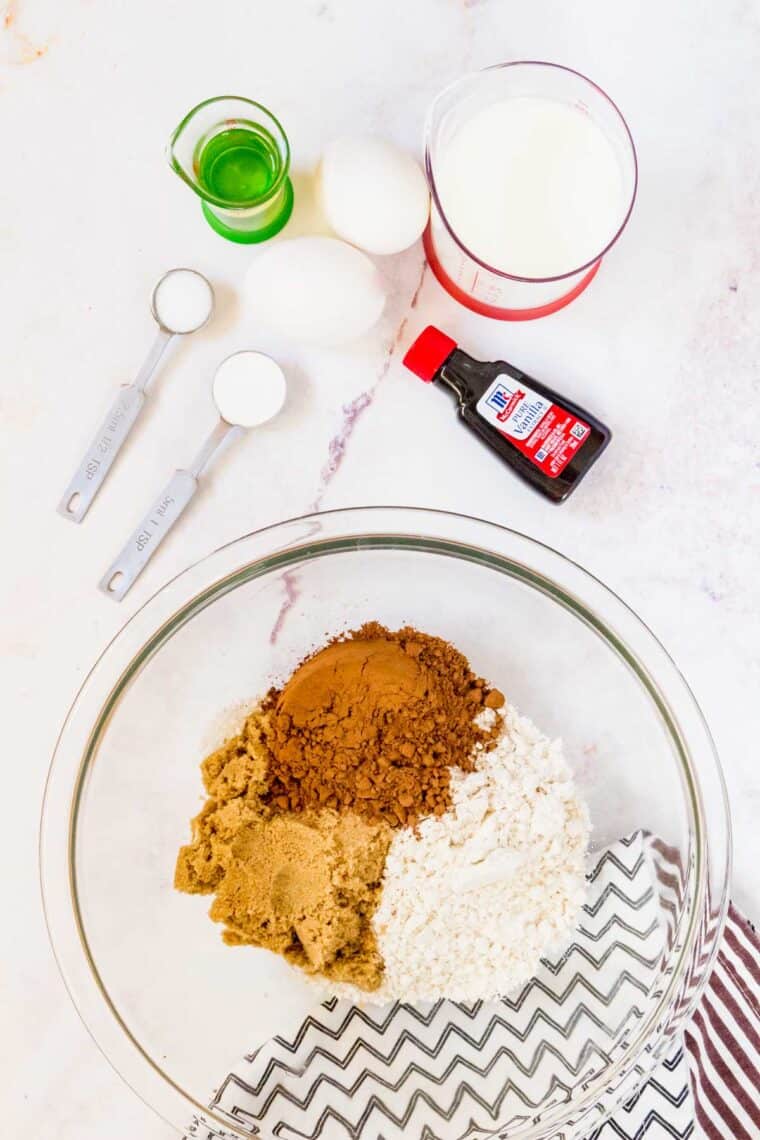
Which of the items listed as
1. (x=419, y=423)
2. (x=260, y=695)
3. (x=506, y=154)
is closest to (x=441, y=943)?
(x=260, y=695)

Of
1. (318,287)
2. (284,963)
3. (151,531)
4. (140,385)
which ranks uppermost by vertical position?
(318,287)

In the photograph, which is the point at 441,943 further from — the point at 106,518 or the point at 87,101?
the point at 87,101

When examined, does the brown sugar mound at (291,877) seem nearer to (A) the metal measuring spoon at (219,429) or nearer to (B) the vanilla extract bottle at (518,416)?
(A) the metal measuring spoon at (219,429)

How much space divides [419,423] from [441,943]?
595 mm

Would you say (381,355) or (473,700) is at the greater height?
(381,355)

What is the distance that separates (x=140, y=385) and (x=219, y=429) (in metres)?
0.11

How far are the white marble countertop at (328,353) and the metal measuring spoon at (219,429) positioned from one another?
0.07 feet

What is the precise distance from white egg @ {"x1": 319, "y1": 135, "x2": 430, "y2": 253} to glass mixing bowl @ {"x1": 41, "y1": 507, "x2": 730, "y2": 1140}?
32 centimetres

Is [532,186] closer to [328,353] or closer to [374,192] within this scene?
[374,192]

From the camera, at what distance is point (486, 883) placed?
97 centimetres

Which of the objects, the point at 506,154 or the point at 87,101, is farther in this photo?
the point at 87,101

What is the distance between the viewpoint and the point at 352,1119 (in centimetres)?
104

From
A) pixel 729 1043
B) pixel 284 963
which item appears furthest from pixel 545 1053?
pixel 284 963

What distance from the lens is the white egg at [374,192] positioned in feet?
3.15
